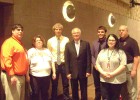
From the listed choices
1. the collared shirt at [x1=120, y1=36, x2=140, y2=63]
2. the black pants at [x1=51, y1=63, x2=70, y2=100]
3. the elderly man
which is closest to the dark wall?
the elderly man

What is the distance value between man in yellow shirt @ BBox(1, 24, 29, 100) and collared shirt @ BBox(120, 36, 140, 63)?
172 cm

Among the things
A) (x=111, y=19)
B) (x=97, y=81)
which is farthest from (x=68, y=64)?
(x=111, y=19)

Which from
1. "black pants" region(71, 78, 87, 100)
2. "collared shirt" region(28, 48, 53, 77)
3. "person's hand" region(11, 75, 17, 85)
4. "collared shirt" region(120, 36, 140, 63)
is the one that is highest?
"collared shirt" region(120, 36, 140, 63)

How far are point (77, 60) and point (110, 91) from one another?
32.6 inches

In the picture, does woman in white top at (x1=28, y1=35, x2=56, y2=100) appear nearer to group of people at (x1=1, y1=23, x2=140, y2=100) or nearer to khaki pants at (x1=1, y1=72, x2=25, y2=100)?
group of people at (x1=1, y1=23, x2=140, y2=100)

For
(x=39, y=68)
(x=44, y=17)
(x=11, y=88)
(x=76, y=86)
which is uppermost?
(x=44, y=17)

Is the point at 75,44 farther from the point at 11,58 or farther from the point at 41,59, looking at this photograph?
the point at 11,58

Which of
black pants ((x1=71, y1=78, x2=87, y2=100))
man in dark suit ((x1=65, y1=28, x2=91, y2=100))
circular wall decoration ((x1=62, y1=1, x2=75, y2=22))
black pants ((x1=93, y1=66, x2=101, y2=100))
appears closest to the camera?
man in dark suit ((x1=65, y1=28, x2=91, y2=100))

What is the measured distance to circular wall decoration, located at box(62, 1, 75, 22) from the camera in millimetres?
6191

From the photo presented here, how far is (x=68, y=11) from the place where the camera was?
6.32 metres

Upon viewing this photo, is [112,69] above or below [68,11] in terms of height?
below

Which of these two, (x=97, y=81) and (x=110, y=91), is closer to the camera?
(x=110, y=91)

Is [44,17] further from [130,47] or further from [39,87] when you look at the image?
[130,47]

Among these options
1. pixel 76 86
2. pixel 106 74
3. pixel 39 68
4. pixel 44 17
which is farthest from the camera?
pixel 44 17
